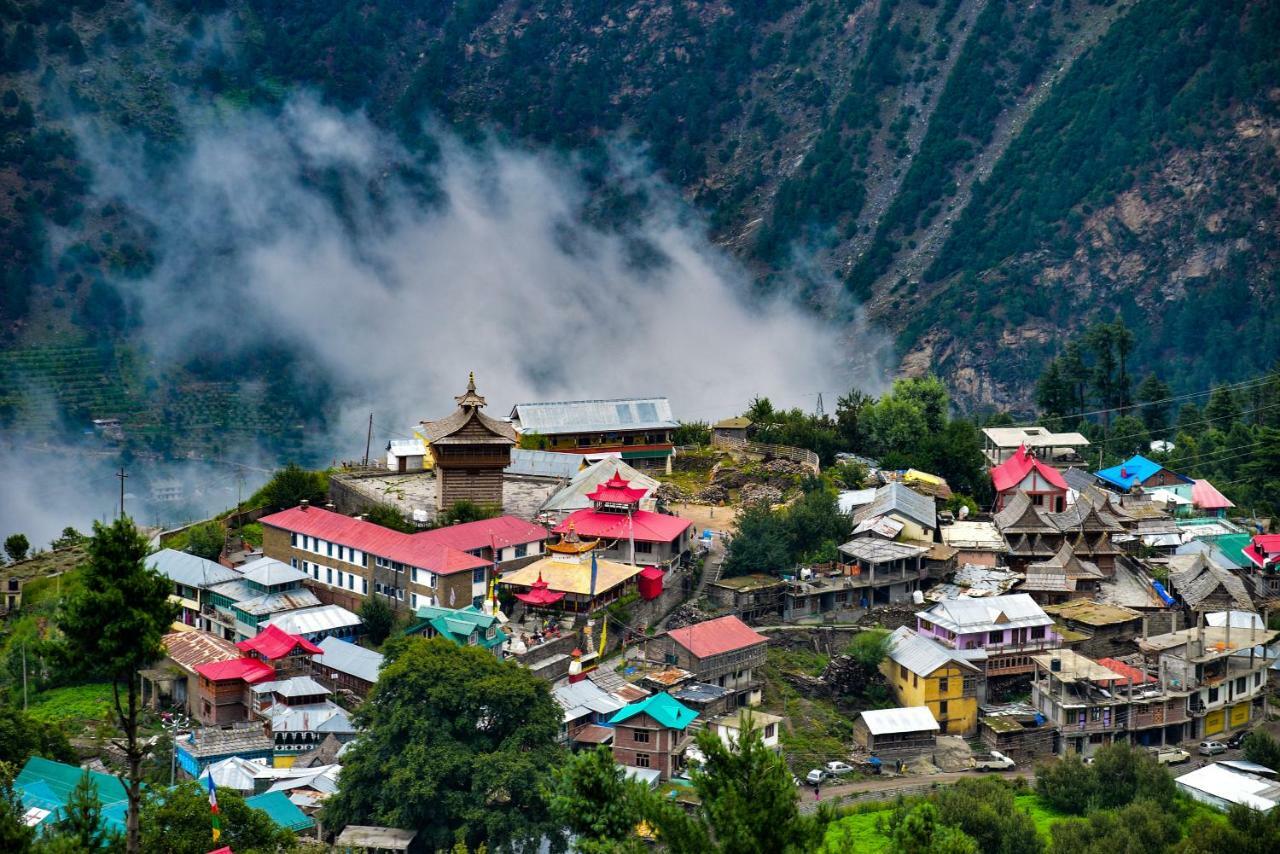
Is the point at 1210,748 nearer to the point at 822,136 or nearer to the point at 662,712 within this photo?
the point at 662,712

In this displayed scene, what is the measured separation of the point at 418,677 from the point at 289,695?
788 centimetres

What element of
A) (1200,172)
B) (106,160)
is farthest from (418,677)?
(1200,172)

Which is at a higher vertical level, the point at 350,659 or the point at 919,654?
the point at 350,659

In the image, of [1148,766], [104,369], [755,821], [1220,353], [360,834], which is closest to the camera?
[755,821]

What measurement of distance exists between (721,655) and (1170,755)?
1723 cm

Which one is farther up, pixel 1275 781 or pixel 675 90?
pixel 675 90

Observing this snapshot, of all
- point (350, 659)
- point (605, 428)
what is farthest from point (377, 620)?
point (605, 428)

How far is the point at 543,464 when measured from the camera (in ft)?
275

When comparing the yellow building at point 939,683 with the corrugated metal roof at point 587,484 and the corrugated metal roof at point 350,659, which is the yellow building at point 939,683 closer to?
the corrugated metal roof at point 587,484

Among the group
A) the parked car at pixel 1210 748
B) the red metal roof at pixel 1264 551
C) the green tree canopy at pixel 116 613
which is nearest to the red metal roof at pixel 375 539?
the parked car at pixel 1210 748

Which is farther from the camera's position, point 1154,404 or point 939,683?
point 1154,404

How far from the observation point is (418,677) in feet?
183

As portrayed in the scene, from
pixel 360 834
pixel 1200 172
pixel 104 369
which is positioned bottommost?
pixel 360 834

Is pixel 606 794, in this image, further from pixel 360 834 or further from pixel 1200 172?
pixel 1200 172
